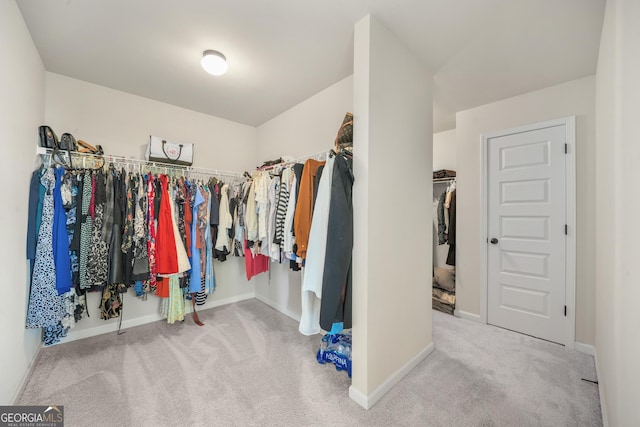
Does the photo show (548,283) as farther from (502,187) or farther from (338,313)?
(338,313)

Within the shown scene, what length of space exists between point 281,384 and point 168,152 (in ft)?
8.28

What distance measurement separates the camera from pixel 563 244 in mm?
2379

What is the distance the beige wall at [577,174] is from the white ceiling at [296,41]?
0.56 ft

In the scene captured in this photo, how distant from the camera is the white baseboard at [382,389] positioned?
155cm

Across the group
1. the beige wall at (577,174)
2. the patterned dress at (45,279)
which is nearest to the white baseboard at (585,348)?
the beige wall at (577,174)

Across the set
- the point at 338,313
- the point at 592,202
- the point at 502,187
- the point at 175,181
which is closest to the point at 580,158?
the point at 592,202

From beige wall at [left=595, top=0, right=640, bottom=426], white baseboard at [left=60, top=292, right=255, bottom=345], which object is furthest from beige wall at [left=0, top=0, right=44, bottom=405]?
beige wall at [left=595, top=0, right=640, bottom=426]

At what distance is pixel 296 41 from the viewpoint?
6.10 ft

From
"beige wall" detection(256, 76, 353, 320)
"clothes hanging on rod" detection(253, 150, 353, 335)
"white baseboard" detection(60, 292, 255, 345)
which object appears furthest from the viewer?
"beige wall" detection(256, 76, 353, 320)

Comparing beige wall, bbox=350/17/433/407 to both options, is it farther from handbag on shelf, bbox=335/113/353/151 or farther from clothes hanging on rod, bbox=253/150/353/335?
handbag on shelf, bbox=335/113/353/151

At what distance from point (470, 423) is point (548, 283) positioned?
1.81m

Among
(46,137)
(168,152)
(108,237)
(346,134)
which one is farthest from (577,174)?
(46,137)

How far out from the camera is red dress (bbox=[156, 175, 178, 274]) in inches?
92.0

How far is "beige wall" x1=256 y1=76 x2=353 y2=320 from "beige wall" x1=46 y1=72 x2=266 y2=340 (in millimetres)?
308
